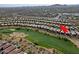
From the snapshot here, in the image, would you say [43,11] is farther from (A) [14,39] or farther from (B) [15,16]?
(A) [14,39]

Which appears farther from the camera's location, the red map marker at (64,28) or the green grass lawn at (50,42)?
the red map marker at (64,28)

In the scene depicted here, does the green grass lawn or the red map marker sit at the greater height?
the red map marker

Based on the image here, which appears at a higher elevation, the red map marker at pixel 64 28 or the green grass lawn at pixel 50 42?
the red map marker at pixel 64 28

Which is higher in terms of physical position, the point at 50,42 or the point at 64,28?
the point at 64,28

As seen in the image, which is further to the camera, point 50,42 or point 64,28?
point 64,28

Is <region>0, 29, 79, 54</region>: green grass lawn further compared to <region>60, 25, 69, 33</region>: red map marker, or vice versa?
<region>60, 25, 69, 33</region>: red map marker

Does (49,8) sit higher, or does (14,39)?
(49,8)

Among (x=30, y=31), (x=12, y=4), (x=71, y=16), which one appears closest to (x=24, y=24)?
(x=30, y=31)
